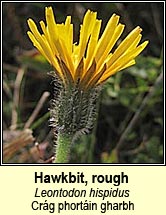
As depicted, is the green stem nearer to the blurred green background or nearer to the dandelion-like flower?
the dandelion-like flower

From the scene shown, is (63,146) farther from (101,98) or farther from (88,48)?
(101,98)

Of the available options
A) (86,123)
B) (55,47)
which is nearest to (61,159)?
(86,123)

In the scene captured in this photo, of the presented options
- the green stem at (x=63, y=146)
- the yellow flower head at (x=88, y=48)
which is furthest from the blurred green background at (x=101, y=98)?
the yellow flower head at (x=88, y=48)

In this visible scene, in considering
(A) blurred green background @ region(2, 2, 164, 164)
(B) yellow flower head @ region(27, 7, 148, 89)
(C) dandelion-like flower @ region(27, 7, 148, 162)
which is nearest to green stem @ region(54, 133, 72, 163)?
(C) dandelion-like flower @ region(27, 7, 148, 162)

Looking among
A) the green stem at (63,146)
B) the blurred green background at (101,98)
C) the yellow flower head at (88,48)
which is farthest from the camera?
the blurred green background at (101,98)

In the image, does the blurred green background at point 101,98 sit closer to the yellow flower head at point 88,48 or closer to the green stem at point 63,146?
the green stem at point 63,146

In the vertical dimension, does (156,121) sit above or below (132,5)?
below

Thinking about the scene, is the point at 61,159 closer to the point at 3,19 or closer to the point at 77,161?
the point at 77,161
